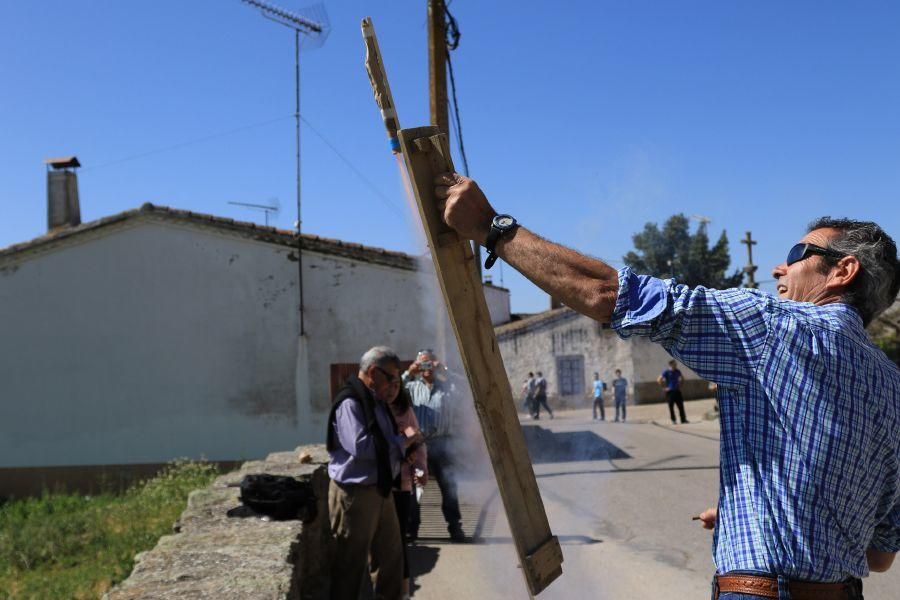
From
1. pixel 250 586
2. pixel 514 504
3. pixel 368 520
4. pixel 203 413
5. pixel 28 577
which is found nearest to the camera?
pixel 514 504

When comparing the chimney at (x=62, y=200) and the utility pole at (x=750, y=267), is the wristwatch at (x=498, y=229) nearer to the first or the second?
the chimney at (x=62, y=200)

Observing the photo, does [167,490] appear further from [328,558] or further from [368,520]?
[368,520]

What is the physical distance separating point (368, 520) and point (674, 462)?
9350 millimetres

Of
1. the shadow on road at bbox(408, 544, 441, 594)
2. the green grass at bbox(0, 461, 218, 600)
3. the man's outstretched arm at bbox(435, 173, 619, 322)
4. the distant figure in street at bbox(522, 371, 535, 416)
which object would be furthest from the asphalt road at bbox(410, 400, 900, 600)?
the distant figure in street at bbox(522, 371, 535, 416)

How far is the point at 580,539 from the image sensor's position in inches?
284

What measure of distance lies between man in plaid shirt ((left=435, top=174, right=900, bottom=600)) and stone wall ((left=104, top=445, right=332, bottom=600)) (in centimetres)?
207

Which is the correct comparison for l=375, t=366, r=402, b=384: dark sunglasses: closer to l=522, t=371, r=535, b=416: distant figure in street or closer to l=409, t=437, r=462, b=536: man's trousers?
l=409, t=437, r=462, b=536: man's trousers

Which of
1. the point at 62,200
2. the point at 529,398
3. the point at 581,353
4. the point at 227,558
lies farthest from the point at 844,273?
the point at 581,353

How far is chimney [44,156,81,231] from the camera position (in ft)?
54.0

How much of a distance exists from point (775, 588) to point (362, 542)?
328 centimetres

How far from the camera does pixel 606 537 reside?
732 centimetres

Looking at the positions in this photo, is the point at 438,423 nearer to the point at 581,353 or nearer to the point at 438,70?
the point at 438,70

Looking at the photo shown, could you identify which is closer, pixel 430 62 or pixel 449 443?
pixel 449 443

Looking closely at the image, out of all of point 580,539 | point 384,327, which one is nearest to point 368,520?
point 580,539
